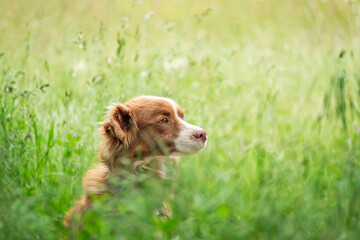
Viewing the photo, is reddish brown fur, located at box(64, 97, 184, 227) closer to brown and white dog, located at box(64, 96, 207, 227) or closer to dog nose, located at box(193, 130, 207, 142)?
brown and white dog, located at box(64, 96, 207, 227)

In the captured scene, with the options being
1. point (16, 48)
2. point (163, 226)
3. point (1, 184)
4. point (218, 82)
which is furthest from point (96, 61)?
point (163, 226)

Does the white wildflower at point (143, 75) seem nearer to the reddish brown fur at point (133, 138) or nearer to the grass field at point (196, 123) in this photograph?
the grass field at point (196, 123)

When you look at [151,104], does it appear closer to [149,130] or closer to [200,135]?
[149,130]

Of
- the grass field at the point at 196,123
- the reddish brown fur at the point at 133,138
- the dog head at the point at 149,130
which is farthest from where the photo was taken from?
the dog head at the point at 149,130

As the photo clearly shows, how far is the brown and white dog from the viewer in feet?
9.58

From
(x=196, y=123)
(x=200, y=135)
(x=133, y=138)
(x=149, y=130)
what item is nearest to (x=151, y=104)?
(x=149, y=130)

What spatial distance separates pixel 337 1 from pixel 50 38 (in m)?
3.26

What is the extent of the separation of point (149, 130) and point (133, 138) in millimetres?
152

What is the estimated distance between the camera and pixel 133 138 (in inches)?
121

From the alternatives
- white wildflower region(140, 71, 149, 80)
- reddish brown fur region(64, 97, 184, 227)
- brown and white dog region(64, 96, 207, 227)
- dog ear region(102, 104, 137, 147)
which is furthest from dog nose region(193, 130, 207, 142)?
white wildflower region(140, 71, 149, 80)

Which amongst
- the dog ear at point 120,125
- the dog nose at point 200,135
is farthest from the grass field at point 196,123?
the dog ear at point 120,125

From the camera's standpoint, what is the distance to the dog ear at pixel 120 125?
9.64ft

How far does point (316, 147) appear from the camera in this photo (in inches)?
106

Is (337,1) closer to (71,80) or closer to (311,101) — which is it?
(311,101)
